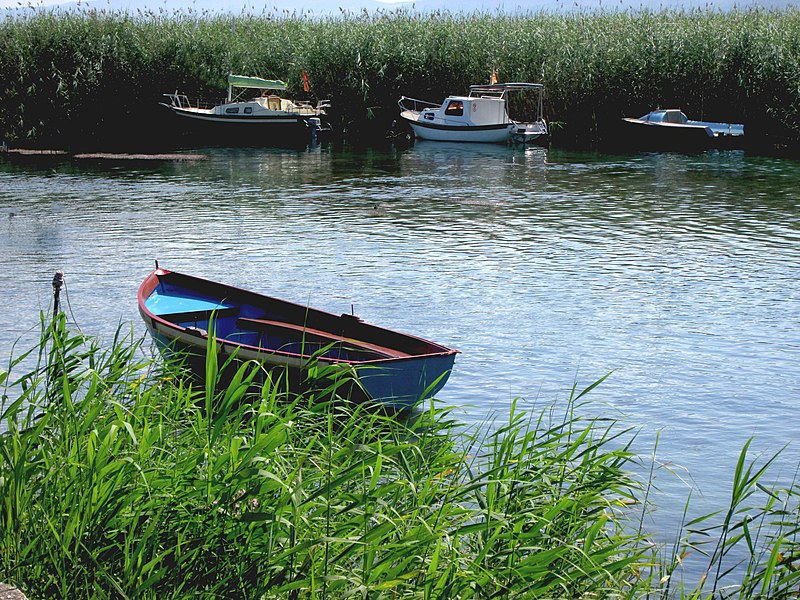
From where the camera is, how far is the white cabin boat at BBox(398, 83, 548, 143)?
3738 cm

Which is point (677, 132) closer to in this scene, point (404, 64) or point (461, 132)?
point (461, 132)

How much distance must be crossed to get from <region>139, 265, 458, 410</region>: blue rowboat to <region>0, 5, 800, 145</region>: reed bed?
28.5 meters

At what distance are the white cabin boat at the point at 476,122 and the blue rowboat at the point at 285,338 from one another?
26.6 metres

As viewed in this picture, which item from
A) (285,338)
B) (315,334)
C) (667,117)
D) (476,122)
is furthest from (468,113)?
(315,334)

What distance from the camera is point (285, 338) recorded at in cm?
1046

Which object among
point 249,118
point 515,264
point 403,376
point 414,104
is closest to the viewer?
point 403,376

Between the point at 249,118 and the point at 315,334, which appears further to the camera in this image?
the point at 249,118

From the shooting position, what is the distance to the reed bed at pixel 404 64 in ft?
123

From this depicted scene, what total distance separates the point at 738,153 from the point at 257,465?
33299 millimetres

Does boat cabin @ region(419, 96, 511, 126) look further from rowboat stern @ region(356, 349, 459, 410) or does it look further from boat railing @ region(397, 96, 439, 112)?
rowboat stern @ region(356, 349, 459, 410)

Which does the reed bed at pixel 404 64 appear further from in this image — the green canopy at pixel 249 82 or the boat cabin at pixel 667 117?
the green canopy at pixel 249 82

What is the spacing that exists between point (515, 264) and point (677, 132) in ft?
66.3

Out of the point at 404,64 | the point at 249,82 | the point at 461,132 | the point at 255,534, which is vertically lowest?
the point at 255,534

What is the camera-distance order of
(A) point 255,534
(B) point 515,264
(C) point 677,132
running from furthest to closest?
(C) point 677,132 → (B) point 515,264 → (A) point 255,534
